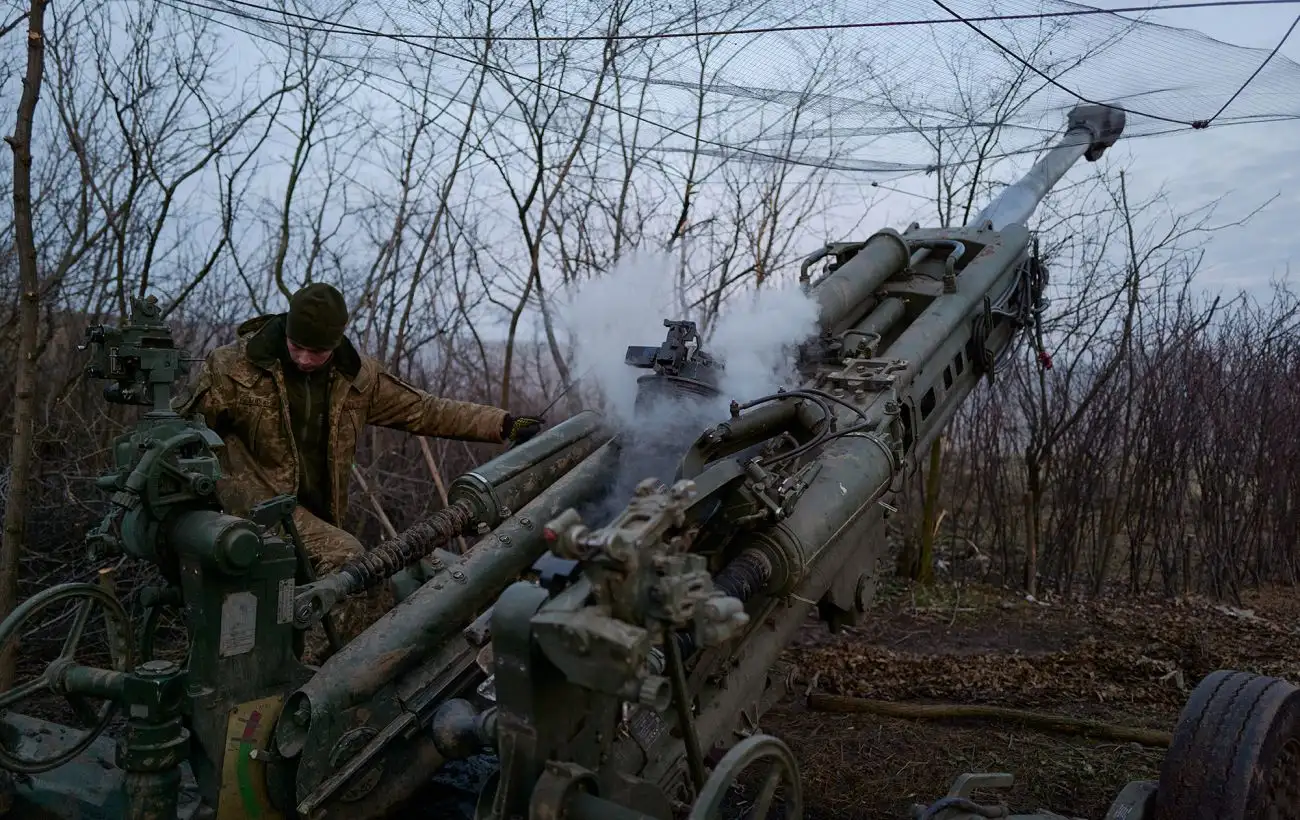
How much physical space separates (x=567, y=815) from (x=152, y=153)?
716cm

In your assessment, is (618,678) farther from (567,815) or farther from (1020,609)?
(1020,609)

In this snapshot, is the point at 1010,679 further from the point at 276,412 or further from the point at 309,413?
the point at 276,412

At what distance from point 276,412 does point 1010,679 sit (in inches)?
180

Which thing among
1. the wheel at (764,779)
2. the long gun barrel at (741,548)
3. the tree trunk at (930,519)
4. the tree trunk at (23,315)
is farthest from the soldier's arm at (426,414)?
the tree trunk at (930,519)

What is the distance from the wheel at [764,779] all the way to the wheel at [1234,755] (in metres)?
1.40

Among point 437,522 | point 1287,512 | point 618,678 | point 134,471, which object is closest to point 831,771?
point 437,522

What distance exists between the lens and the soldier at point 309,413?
4.51m

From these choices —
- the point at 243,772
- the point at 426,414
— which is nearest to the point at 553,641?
the point at 243,772

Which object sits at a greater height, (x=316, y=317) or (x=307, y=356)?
(x=316, y=317)

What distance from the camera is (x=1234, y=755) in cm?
338

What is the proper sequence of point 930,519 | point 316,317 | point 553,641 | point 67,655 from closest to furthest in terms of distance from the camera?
point 553,641 < point 67,655 < point 316,317 < point 930,519

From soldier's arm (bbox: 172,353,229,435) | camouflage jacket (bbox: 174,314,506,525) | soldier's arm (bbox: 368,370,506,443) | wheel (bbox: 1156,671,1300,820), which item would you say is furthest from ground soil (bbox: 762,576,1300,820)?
soldier's arm (bbox: 172,353,229,435)

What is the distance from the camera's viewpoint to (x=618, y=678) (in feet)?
7.69

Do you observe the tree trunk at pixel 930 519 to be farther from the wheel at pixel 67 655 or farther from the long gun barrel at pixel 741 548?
the wheel at pixel 67 655
